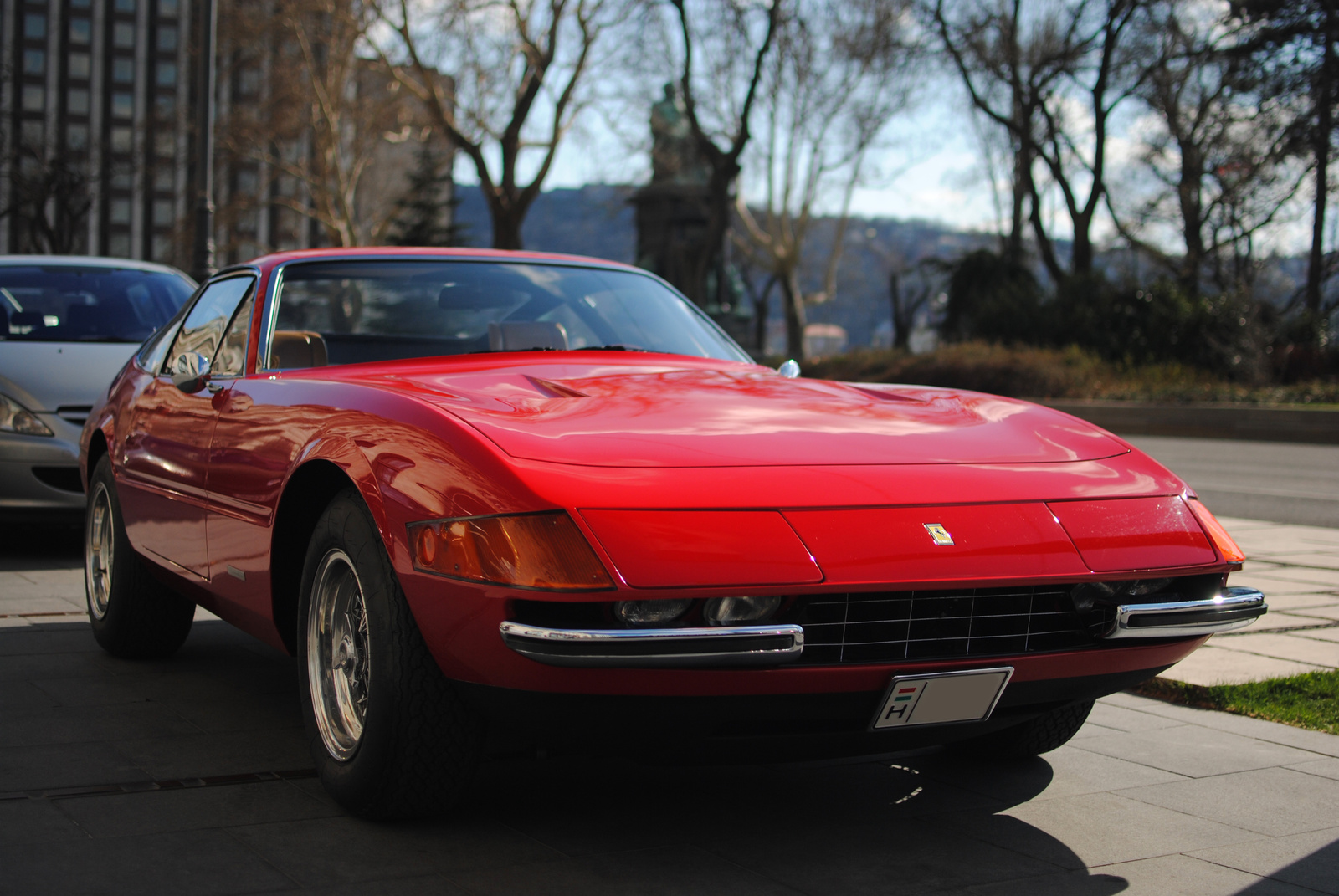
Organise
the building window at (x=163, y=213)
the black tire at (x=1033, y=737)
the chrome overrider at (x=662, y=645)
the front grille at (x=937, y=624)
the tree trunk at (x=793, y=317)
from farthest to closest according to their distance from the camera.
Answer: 1. the building window at (x=163, y=213)
2. the tree trunk at (x=793, y=317)
3. the black tire at (x=1033, y=737)
4. the front grille at (x=937, y=624)
5. the chrome overrider at (x=662, y=645)

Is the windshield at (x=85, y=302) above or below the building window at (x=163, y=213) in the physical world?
below

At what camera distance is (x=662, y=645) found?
7.97ft

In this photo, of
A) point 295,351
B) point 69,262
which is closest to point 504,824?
point 295,351

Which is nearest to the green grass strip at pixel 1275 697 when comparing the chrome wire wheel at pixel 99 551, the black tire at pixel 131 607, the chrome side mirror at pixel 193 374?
the chrome side mirror at pixel 193 374

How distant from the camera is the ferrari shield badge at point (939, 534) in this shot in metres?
2.64

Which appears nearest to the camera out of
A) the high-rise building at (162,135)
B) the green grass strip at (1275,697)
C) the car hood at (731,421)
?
the car hood at (731,421)

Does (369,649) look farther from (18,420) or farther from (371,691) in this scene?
(18,420)

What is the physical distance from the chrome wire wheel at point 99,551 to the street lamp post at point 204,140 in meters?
12.4

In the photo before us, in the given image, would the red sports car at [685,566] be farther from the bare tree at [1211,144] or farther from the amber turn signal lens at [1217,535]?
the bare tree at [1211,144]

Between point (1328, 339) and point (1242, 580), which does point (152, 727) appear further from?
point (1328, 339)

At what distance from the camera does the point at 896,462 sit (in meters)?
2.88

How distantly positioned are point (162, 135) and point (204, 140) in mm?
40485

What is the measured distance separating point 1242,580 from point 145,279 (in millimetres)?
7092

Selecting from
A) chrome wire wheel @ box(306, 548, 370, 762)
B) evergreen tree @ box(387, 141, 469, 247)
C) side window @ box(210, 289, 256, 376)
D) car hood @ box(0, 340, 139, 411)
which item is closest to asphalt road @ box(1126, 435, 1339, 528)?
car hood @ box(0, 340, 139, 411)
